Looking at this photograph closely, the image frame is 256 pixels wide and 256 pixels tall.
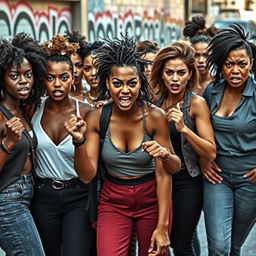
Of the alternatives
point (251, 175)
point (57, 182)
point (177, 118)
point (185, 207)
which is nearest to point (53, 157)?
point (57, 182)

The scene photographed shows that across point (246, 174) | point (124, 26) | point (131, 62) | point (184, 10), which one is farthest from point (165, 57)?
point (184, 10)

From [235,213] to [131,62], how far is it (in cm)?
141

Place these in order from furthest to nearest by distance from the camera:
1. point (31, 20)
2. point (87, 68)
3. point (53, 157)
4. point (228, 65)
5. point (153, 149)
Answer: point (31, 20)
point (87, 68)
point (228, 65)
point (53, 157)
point (153, 149)

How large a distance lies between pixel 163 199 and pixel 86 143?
624mm

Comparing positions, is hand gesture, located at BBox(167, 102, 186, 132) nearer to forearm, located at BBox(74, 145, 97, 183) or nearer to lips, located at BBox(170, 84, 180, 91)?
lips, located at BBox(170, 84, 180, 91)

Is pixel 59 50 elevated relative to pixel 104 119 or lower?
elevated

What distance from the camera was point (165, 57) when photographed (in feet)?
15.8

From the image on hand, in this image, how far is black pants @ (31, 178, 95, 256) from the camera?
4379mm

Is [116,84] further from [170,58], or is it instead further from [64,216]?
[64,216]

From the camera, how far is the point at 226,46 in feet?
15.5

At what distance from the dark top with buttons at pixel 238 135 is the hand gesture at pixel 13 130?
A: 1.54m

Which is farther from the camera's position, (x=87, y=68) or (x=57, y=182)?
(x=87, y=68)

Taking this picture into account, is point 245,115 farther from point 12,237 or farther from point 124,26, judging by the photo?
point 124,26

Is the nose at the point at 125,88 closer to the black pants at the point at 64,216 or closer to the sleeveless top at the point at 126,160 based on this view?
the sleeveless top at the point at 126,160
